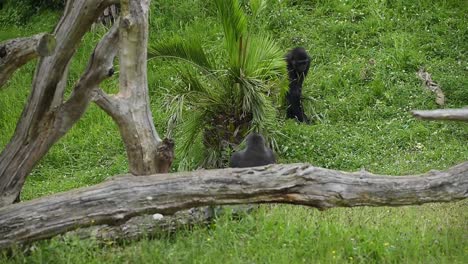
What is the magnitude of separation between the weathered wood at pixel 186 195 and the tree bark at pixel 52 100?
0.73 metres

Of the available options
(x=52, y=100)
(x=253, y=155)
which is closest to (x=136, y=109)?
(x=52, y=100)

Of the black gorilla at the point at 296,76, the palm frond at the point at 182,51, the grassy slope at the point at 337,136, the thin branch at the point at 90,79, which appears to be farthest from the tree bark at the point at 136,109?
the black gorilla at the point at 296,76

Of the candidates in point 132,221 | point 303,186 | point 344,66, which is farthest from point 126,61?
point 344,66

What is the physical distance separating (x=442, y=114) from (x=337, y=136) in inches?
231

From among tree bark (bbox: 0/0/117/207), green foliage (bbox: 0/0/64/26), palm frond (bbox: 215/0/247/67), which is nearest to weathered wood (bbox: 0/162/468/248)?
tree bark (bbox: 0/0/117/207)

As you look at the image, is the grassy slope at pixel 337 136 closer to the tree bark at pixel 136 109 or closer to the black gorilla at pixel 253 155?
the tree bark at pixel 136 109

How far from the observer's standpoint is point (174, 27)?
51.3 feet

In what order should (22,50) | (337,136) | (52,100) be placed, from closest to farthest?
(22,50) → (52,100) → (337,136)

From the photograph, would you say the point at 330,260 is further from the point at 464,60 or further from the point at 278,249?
the point at 464,60

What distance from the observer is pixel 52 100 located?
770 centimetres

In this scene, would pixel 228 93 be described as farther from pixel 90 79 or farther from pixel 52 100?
pixel 52 100

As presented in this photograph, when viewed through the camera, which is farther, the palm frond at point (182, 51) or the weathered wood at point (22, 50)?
the palm frond at point (182, 51)

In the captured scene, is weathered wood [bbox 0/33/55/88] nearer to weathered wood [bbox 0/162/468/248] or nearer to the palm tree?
weathered wood [bbox 0/162/468/248]

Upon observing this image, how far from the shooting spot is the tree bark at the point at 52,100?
754 cm
